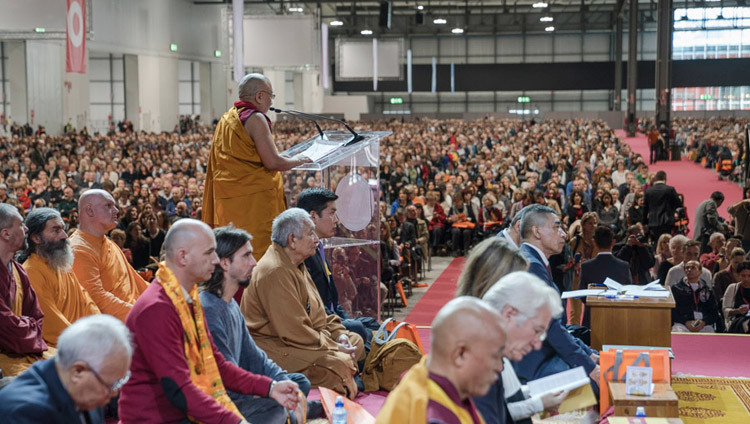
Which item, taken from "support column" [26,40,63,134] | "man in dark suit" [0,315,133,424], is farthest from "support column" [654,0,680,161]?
"man in dark suit" [0,315,133,424]

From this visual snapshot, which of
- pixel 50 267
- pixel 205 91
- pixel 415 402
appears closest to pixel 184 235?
pixel 415 402

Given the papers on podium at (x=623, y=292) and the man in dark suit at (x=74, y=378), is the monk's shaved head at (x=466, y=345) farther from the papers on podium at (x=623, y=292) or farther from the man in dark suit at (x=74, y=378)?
the papers on podium at (x=623, y=292)

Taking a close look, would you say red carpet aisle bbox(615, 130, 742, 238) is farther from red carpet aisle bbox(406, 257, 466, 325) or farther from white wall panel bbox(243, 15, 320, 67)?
white wall panel bbox(243, 15, 320, 67)

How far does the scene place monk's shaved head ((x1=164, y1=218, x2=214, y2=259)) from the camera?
126 inches

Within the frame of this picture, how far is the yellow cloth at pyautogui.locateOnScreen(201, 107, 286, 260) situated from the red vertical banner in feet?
31.9

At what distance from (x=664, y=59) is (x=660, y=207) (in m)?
15.0

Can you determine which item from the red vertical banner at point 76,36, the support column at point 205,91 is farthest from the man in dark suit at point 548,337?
the support column at point 205,91

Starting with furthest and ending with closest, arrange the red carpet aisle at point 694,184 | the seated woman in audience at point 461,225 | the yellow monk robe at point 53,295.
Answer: the red carpet aisle at point 694,184 < the seated woman in audience at point 461,225 < the yellow monk robe at point 53,295

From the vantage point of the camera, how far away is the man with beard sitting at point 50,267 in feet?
14.8

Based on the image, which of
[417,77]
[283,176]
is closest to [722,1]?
[417,77]

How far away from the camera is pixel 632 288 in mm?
5230

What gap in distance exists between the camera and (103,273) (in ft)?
16.7

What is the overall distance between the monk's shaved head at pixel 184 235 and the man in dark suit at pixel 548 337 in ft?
5.52

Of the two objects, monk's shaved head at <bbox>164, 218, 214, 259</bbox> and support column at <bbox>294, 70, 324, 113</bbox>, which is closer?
monk's shaved head at <bbox>164, 218, 214, 259</bbox>
